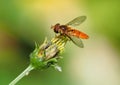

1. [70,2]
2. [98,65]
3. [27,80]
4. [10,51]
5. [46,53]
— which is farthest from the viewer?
[70,2]

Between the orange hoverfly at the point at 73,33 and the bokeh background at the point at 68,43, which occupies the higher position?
the orange hoverfly at the point at 73,33

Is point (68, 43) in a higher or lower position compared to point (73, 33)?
lower

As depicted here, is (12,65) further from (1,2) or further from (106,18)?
(106,18)

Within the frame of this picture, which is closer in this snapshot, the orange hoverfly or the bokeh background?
the orange hoverfly

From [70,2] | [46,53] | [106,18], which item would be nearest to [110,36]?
[106,18]

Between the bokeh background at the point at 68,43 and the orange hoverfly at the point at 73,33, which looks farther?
the bokeh background at the point at 68,43

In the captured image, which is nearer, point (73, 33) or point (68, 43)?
point (73, 33)

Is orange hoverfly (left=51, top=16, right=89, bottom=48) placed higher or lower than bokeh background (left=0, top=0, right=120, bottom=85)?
higher

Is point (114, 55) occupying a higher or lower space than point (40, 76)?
lower
